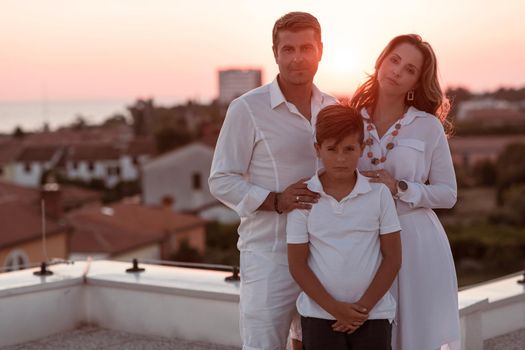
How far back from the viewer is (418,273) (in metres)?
2.46

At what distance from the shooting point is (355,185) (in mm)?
2291

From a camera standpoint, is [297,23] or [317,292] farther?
[297,23]

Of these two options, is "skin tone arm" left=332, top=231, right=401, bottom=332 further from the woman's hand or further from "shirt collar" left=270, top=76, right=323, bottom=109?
"shirt collar" left=270, top=76, right=323, bottom=109

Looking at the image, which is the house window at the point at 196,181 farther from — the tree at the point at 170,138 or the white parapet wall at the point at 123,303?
the white parapet wall at the point at 123,303

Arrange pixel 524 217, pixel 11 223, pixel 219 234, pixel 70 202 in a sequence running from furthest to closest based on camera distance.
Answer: pixel 70 202 < pixel 524 217 < pixel 219 234 < pixel 11 223

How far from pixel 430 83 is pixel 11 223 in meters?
16.0

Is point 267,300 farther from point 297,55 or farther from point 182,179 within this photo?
point 182,179

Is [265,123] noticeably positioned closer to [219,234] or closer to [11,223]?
[11,223]

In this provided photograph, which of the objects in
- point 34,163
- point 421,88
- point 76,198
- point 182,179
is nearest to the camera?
point 421,88

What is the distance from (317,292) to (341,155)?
0.38 metres

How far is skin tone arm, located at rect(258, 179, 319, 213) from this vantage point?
230cm

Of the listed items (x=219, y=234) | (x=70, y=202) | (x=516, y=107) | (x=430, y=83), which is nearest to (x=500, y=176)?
(x=219, y=234)

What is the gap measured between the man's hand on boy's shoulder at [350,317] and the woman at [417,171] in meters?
0.24

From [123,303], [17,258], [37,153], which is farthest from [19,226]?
[37,153]
